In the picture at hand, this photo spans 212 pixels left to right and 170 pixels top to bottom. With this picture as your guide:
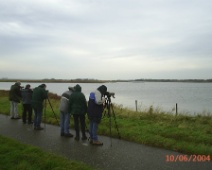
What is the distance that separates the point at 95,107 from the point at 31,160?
8.89 feet

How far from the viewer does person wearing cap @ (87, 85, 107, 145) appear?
853 centimetres

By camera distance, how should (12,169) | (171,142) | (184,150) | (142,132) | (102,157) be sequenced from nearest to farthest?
(12,169) → (102,157) → (184,150) → (171,142) → (142,132)

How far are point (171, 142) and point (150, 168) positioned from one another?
7.07 ft

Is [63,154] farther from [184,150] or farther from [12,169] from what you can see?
[184,150]

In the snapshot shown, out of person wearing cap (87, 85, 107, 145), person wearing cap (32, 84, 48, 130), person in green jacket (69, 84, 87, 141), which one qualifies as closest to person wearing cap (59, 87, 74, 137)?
person in green jacket (69, 84, 87, 141)

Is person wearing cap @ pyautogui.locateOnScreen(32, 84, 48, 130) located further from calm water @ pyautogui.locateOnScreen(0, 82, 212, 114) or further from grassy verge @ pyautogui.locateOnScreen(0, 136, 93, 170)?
calm water @ pyautogui.locateOnScreen(0, 82, 212, 114)

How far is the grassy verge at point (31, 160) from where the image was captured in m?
6.23

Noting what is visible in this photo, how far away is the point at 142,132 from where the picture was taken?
31.7 feet

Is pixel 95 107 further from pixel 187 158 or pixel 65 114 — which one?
pixel 187 158

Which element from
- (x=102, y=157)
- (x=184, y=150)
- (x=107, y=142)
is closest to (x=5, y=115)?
(x=107, y=142)

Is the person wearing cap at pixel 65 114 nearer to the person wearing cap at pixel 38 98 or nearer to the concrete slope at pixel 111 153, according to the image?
the concrete slope at pixel 111 153

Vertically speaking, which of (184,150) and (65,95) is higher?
(65,95)

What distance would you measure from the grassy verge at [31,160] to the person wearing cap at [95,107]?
6.07 ft

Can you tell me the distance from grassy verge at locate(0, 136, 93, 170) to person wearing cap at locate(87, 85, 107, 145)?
1.85 m
